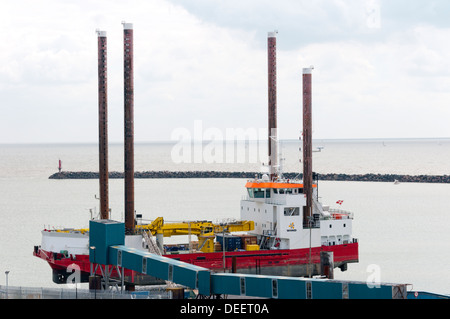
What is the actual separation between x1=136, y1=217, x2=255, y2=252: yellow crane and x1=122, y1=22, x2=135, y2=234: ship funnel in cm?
125

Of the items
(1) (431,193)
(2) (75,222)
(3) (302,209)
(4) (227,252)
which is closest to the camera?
(4) (227,252)

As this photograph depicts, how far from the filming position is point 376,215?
106 m

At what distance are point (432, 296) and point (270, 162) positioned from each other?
21401 millimetres

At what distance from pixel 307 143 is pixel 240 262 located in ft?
37.7

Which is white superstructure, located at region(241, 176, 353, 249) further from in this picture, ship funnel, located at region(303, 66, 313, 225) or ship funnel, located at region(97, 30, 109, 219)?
ship funnel, located at region(97, 30, 109, 219)

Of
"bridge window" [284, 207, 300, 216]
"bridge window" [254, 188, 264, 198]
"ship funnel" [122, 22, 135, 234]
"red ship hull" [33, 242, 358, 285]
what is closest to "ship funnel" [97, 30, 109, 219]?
"ship funnel" [122, 22, 135, 234]

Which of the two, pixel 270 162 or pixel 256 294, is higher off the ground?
pixel 270 162

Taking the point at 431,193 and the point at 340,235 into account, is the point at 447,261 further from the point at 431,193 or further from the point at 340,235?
the point at 431,193

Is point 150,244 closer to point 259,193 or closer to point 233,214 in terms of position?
point 259,193

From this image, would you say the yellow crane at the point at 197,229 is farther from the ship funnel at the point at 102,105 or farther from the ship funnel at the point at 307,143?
the ship funnel at the point at 307,143

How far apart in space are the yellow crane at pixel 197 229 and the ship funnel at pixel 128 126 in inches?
49.2

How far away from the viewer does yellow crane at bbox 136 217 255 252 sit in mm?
50938

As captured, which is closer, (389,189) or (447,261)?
(447,261)

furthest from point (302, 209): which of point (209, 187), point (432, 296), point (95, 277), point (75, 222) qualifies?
point (209, 187)
